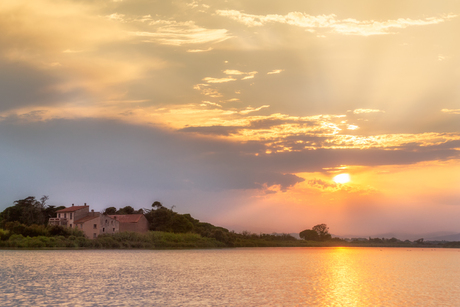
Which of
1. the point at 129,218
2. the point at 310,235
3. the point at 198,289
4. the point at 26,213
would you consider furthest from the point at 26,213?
the point at 310,235

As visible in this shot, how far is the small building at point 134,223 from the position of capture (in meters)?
103

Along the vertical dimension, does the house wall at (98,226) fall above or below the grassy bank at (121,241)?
above

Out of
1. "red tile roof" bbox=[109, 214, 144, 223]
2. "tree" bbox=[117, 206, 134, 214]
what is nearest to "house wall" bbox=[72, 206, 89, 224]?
"red tile roof" bbox=[109, 214, 144, 223]

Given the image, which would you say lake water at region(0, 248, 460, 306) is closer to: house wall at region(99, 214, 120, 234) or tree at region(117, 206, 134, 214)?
house wall at region(99, 214, 120, 234)

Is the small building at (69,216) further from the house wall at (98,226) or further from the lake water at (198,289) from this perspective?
the lake water at (198,289)

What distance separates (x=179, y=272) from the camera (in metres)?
41.5

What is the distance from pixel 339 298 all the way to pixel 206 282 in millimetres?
10675

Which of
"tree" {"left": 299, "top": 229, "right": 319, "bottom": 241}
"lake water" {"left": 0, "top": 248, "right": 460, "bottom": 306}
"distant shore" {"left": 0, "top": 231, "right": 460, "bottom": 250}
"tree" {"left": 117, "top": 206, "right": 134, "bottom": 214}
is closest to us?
"lake water" {"left": 0, "top": 248, "right": 460, "bottom": 306}

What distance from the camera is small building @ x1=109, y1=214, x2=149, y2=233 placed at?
4050 inches

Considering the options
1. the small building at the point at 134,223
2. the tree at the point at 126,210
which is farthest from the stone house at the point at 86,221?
the tree at the point at 126,210

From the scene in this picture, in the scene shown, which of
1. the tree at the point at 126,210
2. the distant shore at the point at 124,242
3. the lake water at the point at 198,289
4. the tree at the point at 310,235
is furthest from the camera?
the tree at the point at 310,235

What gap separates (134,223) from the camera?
10288 cm

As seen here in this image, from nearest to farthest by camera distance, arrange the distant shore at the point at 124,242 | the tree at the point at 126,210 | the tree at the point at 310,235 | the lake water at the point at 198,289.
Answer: the lake water at the point at 198,289 < the distant shore at the point at 124,242 < the tree at the point at 126,210 < the tree at the point at 310,235

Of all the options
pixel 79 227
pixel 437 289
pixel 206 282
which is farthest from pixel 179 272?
pixel 79 227
